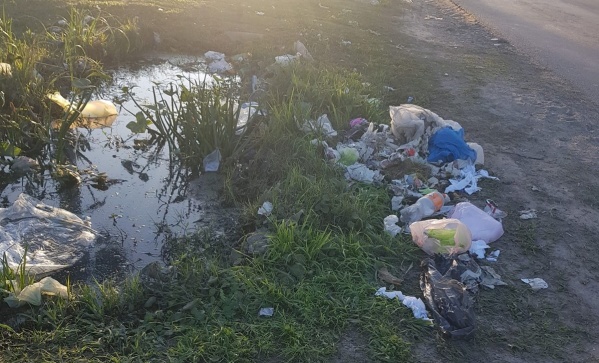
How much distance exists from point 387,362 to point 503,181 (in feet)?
7.85

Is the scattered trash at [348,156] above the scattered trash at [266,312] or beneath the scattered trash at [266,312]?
above

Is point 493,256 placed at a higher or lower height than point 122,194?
higher

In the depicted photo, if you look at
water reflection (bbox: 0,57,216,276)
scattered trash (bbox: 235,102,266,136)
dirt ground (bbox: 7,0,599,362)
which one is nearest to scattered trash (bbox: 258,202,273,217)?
water reflection (bbox: 0,57,216,276)

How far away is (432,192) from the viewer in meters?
4.22

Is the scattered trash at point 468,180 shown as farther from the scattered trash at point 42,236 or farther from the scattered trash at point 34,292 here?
the scattered trash at point 34,292

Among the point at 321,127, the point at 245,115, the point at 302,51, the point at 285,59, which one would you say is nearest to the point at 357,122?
the point at 321,127

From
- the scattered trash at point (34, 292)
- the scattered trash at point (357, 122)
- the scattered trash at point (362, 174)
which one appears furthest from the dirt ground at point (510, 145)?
the scattered trash at point (34, 292)

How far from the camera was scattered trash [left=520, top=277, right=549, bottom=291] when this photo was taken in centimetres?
344

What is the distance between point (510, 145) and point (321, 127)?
5.68ft

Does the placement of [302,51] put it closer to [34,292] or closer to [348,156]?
[348,156]

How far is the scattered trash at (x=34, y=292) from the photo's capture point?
2.82 meters

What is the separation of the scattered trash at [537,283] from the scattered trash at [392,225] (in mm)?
798

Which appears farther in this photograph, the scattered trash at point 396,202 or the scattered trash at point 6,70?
the scattered trash at point 6,70

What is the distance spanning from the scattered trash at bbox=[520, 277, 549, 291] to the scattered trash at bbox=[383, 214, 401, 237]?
0.80m
